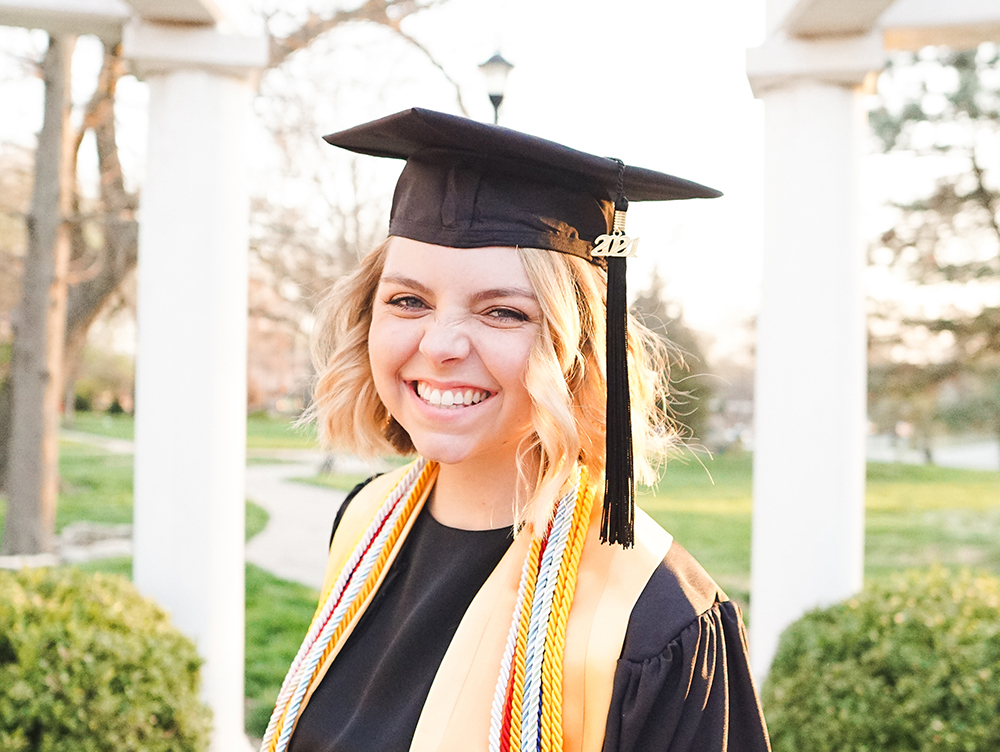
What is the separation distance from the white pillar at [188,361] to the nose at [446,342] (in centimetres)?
264

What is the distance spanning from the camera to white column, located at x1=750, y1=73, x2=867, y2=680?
12.5 feet

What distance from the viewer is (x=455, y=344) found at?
149 centimetres

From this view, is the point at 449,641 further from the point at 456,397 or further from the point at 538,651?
the point at 456,397

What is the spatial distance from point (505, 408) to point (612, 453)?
8.0 inches

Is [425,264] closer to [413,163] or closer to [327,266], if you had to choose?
[413,163]

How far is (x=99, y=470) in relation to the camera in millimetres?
17062

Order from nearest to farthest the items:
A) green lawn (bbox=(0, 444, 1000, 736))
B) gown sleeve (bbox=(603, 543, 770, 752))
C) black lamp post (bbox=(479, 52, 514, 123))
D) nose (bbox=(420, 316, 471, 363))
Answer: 1. gown sleeve (bbox=(603, 543, 770, 752))
2. nose (bbox=(420, 316, 471, 363))
3. black lamp post (bbox=(479, 52, 514, 123))
4. green lawn (bbox=(0, 444, 1000, 736))

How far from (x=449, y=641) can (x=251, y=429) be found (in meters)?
24.3

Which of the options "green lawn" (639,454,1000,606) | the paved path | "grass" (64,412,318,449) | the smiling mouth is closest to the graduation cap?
the smiling mouth

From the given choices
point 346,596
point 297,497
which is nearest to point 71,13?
point 346,596

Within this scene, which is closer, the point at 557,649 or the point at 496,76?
the point at 557,649

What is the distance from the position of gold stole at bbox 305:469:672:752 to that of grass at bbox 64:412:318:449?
2112 cm

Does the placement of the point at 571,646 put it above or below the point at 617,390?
below

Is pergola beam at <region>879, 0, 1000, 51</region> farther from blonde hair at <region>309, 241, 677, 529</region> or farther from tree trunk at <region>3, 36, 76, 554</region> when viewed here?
tree trunk at <region>3, 36, 76, 554</region>
